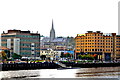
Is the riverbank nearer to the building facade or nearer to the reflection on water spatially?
the reflection on water

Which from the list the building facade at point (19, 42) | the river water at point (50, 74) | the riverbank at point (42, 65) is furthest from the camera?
the building facade at point (19, 42)

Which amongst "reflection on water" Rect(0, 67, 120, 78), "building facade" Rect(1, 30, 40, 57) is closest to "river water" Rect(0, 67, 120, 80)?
"reflection on water" Rect(0, 67, 120, 78)

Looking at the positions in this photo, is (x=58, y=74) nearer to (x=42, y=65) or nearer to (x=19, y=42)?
(x=42, y=65)

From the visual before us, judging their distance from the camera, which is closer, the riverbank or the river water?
the river water

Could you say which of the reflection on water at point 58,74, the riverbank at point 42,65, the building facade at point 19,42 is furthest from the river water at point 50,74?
the building facade at point 19,42

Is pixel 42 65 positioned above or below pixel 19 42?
below

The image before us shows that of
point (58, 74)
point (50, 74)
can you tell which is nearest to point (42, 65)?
point (58, 74)

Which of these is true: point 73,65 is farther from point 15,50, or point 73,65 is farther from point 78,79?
point 78,79

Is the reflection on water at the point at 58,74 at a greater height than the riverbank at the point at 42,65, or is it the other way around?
the riverbank at the point at 42,65

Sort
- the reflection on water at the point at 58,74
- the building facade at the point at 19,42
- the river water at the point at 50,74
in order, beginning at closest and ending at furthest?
1. the river water at the point at 50,74
2. the reflection on water at the point at 58,74
3. the building facade at the point at 19,42

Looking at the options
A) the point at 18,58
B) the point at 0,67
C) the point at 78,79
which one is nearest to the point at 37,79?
the point at 78,79

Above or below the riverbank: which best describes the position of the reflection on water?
below

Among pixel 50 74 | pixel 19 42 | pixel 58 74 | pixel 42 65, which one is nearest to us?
pixel 50 74

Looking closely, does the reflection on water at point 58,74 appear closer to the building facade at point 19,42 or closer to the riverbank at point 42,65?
the riverbank at point 42,65
